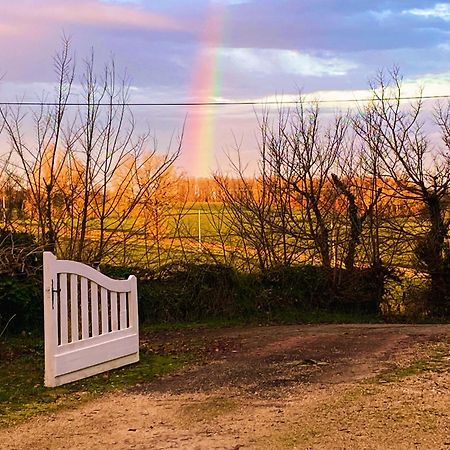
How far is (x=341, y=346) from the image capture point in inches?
287

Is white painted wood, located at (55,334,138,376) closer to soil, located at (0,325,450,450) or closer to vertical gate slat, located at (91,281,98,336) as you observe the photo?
vertical gate slat, located at (91,281,98,336)

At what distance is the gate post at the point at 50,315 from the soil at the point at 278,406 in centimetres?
65

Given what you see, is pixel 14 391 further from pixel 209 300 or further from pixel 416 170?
pixel 416 170

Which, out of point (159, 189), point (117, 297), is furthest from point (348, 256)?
point (117, 297)

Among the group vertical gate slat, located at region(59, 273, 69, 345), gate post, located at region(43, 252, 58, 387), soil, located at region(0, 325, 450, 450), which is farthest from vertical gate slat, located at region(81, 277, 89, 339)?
soil, located at region(0, 325, 450, 450)

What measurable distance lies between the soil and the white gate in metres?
0.61

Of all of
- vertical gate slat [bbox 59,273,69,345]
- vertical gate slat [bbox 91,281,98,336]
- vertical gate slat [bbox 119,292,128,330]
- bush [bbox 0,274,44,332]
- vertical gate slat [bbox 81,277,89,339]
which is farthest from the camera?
bush [bbox 0,274,44,332]

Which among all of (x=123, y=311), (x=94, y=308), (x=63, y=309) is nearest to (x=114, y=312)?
(x=123, y=311)

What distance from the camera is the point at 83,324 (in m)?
5.75

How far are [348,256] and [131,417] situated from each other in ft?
25.3

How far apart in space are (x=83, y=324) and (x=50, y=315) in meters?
0.51

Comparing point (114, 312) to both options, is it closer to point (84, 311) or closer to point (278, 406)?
point (84, 311)

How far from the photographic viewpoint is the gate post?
530cm

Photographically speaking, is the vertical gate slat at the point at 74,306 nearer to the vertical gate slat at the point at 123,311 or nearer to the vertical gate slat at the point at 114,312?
the vertical gate slat at the point at 114,312
